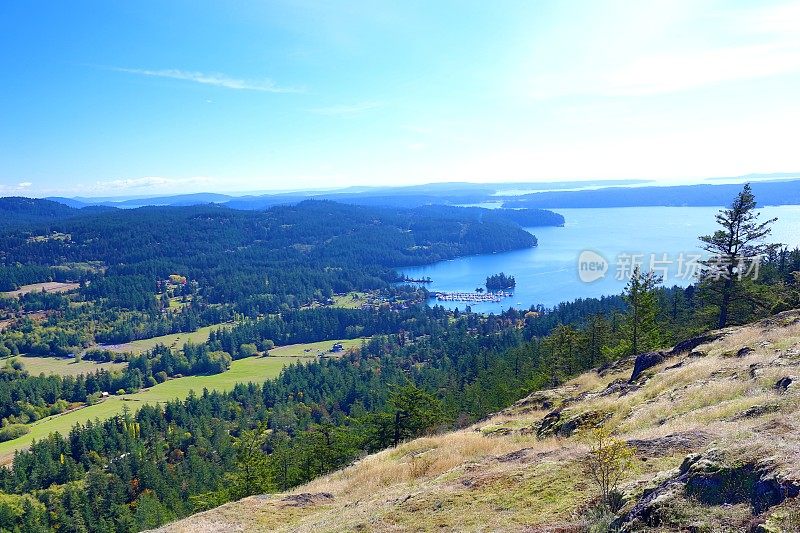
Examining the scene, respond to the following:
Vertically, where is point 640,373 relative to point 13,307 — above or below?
above

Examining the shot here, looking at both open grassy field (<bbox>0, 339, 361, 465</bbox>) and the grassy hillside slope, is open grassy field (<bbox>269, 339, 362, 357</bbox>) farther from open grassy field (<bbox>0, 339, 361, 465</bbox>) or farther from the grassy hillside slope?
the grassy hillside slope

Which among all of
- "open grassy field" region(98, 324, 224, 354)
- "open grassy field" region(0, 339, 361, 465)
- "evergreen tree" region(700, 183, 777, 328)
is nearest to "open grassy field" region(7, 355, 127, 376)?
"open grassy field" region(98, 324, 224, 354)

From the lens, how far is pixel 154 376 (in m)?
133

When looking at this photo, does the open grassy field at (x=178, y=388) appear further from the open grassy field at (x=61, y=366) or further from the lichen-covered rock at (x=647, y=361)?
the lichen-covered rock at (x=647, y=361)

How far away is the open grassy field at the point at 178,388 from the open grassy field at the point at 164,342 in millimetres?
31582

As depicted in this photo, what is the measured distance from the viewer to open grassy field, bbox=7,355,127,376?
136 m

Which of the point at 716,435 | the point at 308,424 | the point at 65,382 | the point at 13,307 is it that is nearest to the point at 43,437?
the point at 65,382

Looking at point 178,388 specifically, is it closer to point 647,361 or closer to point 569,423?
point 647,361

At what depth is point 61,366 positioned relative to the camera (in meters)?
142

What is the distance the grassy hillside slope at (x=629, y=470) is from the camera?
7.84m

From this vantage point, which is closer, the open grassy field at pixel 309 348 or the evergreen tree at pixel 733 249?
the evergreen tree at pixel 733 249

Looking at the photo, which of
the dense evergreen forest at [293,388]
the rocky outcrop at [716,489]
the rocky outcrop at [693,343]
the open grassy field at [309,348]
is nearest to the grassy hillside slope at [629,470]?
the rocky outcrop at [716,489]

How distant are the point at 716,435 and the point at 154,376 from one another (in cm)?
14694

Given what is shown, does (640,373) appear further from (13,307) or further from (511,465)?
(13,307)
